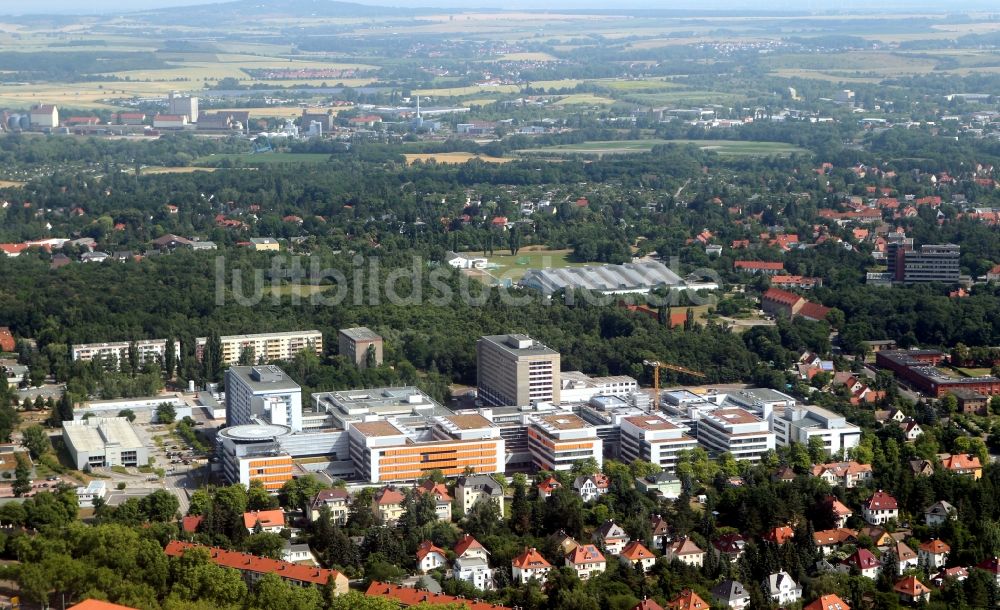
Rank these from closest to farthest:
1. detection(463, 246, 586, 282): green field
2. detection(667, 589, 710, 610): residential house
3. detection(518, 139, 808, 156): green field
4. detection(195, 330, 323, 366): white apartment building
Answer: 1. detection(667, 589, 710, 610): residential house
2. detection(195, 330, 323, 366): white apartment building
3. detection(463, 246, 586, 282): green field
4. detection(518, 139, 808, 156): green field

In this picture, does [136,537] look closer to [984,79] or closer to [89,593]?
[89,593]

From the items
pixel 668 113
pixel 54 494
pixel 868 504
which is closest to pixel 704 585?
pixel 868 504

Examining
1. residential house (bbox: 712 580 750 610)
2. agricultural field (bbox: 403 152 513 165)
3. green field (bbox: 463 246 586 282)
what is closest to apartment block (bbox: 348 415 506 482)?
residential house (bbox: 712 580 750 610)

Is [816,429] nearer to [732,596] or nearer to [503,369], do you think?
[503,369]

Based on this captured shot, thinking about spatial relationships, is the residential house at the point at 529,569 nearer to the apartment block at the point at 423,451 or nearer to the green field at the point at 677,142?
the apartment block at the point at 423,451

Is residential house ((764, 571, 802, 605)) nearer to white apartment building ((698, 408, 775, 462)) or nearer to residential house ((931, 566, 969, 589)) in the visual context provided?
residential house ((931, 566, 969, 589))

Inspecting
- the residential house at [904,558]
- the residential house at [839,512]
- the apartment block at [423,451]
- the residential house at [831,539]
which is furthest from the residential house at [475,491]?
the residential house at [904,558]
